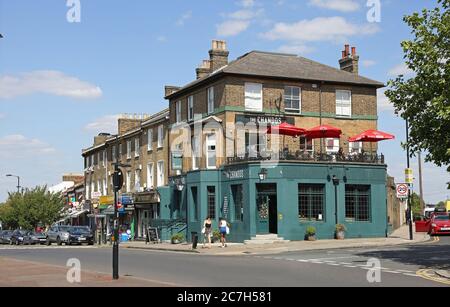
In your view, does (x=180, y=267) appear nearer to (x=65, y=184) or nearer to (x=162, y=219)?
(x=162, y=219)

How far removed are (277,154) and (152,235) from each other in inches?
460

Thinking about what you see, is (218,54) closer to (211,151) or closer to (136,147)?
(211,151)

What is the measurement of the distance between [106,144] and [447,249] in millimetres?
38036

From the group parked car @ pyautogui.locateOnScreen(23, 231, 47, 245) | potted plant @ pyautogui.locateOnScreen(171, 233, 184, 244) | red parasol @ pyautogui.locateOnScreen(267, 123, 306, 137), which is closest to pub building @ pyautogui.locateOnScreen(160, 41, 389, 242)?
red parasol @ pyautogui.locateOnScreen(267, 123, 306, 137)

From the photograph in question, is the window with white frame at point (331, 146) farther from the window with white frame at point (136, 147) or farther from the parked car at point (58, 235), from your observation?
the parked car at point (58, 235)

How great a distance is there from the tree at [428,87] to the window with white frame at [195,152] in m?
20.0

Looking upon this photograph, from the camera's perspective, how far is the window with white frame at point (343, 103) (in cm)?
4053

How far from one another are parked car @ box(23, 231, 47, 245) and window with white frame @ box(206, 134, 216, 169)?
2018cm

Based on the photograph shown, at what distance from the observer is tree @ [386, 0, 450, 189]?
20844 millimetres

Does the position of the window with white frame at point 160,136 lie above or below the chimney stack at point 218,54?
below

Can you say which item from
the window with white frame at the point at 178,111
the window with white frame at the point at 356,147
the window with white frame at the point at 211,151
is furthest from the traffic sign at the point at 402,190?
the window with white frame at the point at 178,111

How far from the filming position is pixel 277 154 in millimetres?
35906

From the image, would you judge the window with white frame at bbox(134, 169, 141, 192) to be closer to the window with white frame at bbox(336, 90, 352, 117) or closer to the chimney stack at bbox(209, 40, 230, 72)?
the chimney stack at bbox(209, 40, 230, 72)
